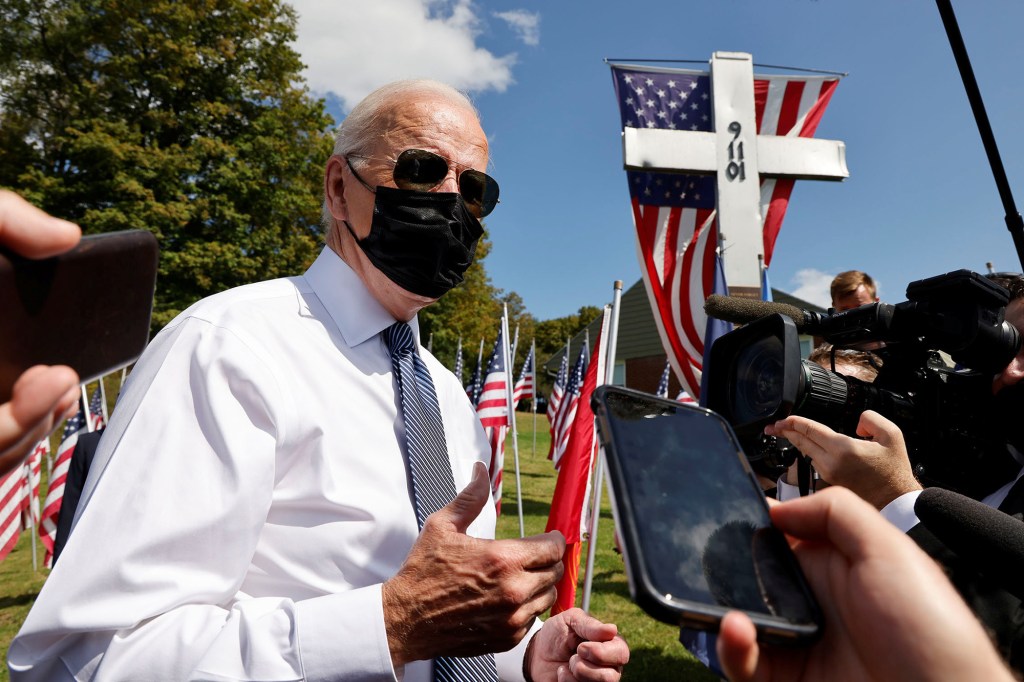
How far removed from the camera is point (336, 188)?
7.18ft

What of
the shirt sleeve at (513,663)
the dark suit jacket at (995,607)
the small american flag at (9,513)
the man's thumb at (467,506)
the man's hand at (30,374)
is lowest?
the small american flag at (9,513)

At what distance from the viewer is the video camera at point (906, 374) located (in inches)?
59.7

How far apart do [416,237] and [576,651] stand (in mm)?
1343

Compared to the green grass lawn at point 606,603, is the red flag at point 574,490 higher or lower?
higher

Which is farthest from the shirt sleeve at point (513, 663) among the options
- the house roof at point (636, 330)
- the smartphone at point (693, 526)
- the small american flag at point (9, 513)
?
the house roof at point (636, 330)

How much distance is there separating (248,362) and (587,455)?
4348mm

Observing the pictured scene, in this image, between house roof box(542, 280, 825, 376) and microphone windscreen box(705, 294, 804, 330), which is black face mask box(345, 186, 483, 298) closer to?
microphone windscreen box(705, 294, 804, 330)

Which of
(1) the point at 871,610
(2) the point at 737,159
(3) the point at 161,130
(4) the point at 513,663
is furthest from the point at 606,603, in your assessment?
(3) the point at 161,130

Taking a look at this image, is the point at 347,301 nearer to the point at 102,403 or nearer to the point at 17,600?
the point at 17,600

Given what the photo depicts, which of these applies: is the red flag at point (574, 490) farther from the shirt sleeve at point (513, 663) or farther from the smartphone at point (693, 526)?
the smartphone at point (693, 526)

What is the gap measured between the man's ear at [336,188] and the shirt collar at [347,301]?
209mm

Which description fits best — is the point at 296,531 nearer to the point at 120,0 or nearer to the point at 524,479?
the point at 524,479

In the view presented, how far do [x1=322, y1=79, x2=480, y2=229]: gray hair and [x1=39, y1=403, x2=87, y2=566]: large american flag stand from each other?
267 inches

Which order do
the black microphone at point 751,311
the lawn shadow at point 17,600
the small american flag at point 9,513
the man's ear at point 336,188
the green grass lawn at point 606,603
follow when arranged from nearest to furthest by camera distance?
the black microphone at point 751,311 < the man's ear at point 336,188 < the green grass lawn at point 606,603 < the small american flag at point 9,513 < the lawn shadow at point 17,600
